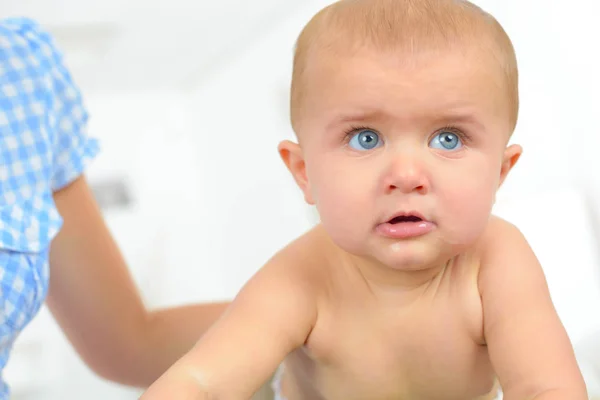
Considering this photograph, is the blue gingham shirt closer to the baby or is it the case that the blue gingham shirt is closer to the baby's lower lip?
the baby

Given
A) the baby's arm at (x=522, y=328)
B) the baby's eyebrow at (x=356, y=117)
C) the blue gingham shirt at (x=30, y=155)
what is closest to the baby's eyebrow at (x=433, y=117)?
the baby's eyebrow at (x=356, y=117)

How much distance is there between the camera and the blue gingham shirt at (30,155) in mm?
821

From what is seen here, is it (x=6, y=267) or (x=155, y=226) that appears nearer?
(x=6, y=267)

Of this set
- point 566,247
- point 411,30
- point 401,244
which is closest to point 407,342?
point 401,244

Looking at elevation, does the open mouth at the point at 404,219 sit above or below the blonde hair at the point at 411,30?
below

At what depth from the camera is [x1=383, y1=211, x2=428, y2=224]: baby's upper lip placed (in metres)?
0.59

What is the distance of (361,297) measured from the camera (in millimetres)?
695

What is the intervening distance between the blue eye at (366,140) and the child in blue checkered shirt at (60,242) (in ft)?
1.19

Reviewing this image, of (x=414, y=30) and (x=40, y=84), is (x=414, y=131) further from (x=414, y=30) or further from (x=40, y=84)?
(x=40, y=84)

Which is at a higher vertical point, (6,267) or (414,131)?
(414,131)

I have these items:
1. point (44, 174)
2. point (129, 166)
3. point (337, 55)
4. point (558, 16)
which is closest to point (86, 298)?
point (44, 174)

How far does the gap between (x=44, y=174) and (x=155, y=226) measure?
29.6 inches

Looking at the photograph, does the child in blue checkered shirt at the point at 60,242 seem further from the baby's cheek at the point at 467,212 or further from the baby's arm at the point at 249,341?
the baby's cheek at the point at 467,212

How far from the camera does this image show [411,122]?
1.97 feet
